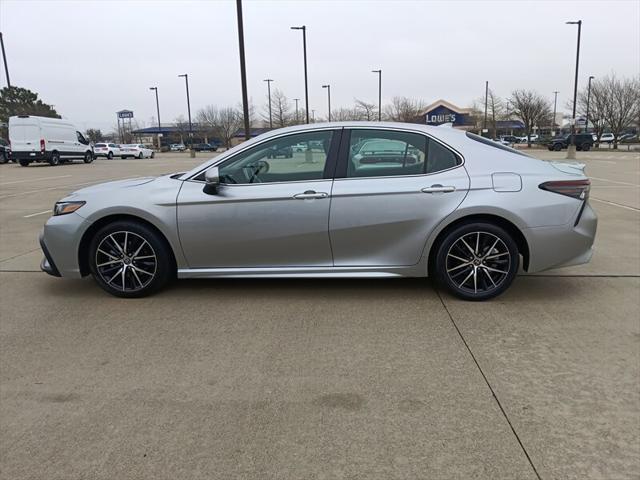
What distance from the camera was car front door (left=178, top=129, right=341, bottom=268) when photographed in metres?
4.38

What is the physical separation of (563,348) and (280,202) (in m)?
2.44

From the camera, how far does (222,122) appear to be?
7919cm

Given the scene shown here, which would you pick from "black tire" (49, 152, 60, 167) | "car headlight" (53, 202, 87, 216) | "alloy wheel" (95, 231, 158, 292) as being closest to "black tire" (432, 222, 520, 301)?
"alloy wheel" (95, 231, 158, 292)

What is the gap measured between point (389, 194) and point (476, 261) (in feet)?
3.16

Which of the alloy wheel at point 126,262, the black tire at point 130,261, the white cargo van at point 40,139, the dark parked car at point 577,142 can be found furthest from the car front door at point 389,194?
the dark parked car at point 577,142

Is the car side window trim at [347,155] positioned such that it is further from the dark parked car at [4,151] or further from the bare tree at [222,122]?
the bare tree at [222,122]

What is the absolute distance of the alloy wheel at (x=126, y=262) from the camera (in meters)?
4.57

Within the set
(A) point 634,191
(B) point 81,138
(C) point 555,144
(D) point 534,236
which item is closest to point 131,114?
(B) point 81,138

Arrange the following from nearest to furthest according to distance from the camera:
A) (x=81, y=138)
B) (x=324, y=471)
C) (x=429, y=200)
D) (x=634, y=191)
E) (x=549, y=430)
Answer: (x=324, y=471) → (x=549, y=430) → (x=429, y=200) → (x=634, y=191) → (x=81, y=138)

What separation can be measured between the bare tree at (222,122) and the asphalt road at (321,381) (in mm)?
Result: 67893

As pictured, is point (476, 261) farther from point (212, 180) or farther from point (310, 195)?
point (212, 180)

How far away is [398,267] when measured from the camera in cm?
446

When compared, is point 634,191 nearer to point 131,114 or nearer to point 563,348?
point 563,348

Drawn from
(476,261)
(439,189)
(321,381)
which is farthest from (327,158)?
(321,381)
